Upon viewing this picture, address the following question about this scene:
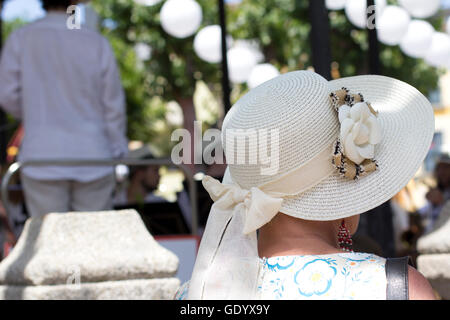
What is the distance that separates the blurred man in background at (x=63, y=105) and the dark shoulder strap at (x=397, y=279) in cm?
259

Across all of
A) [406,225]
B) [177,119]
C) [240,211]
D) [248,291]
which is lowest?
[177,119]

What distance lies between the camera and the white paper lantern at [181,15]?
725 centimetres

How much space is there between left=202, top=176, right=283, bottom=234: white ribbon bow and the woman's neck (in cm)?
8

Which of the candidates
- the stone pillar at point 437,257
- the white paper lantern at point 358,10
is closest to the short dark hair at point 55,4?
the stone pillar at point 437,257

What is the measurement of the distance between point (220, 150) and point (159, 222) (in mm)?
2759

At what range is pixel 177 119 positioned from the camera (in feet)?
130

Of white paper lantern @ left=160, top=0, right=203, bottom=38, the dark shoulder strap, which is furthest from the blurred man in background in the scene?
white paper lantern @ left=160, top=0, right=203, bottom=38

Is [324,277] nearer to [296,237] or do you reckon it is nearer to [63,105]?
[296,237]

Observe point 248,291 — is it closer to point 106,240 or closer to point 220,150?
point 220,150

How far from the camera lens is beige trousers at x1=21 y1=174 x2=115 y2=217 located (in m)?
3.57

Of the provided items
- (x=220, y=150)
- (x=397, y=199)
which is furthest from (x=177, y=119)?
(x=220, y=150)

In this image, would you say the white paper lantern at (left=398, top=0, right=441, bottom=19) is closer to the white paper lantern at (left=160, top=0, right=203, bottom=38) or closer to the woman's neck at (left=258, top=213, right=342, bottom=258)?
the white paper lantern at (left=160, top=0, right=203, bottom=38)

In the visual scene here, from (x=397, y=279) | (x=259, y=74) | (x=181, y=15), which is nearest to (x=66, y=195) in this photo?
(x=397, y=279)

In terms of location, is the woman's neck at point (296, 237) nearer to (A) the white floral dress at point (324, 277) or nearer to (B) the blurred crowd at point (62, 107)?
(A) the white floral dress at point (324, 277)
